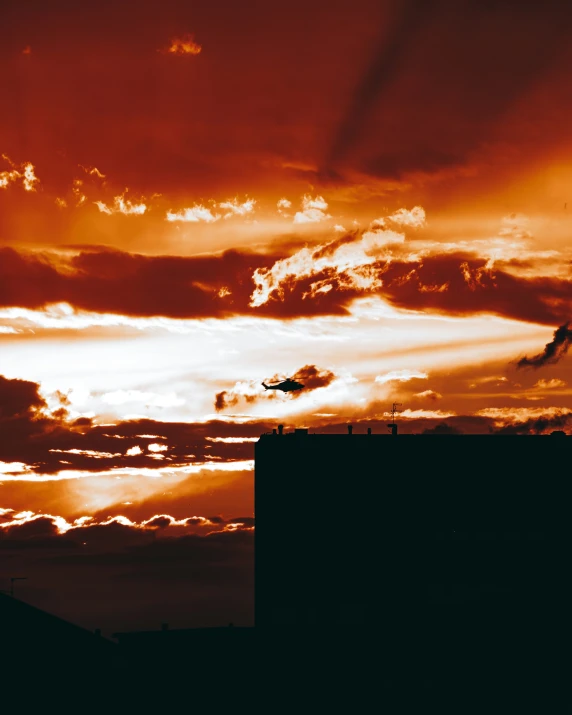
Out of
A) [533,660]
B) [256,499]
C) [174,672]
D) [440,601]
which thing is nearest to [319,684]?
[174,672]

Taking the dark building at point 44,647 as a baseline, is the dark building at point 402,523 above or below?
above

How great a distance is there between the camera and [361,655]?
57188mm

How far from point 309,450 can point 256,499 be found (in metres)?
5.39

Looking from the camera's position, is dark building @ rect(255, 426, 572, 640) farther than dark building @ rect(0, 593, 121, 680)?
Yes

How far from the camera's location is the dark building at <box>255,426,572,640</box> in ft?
249

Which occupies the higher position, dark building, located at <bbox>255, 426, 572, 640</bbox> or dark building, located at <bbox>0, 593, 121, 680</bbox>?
dark building, located at <bbox>255, 426, 572, 640</bbox>

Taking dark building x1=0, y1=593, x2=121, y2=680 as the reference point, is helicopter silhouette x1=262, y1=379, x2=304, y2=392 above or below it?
above

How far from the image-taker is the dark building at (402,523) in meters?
75.8

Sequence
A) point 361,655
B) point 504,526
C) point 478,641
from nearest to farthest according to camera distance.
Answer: point 361,655
point 478,641
point 504,526

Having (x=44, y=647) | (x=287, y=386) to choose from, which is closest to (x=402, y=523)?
(x=287, y=386)

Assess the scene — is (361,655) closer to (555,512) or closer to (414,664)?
(414,664)

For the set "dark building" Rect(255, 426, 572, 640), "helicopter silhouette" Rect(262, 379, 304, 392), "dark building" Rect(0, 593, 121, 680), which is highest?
"helicopter silhouette" Rect(262, 379, 304, 392)

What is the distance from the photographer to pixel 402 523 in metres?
79.5

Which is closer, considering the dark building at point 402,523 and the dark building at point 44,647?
the dark building at point 44,647
